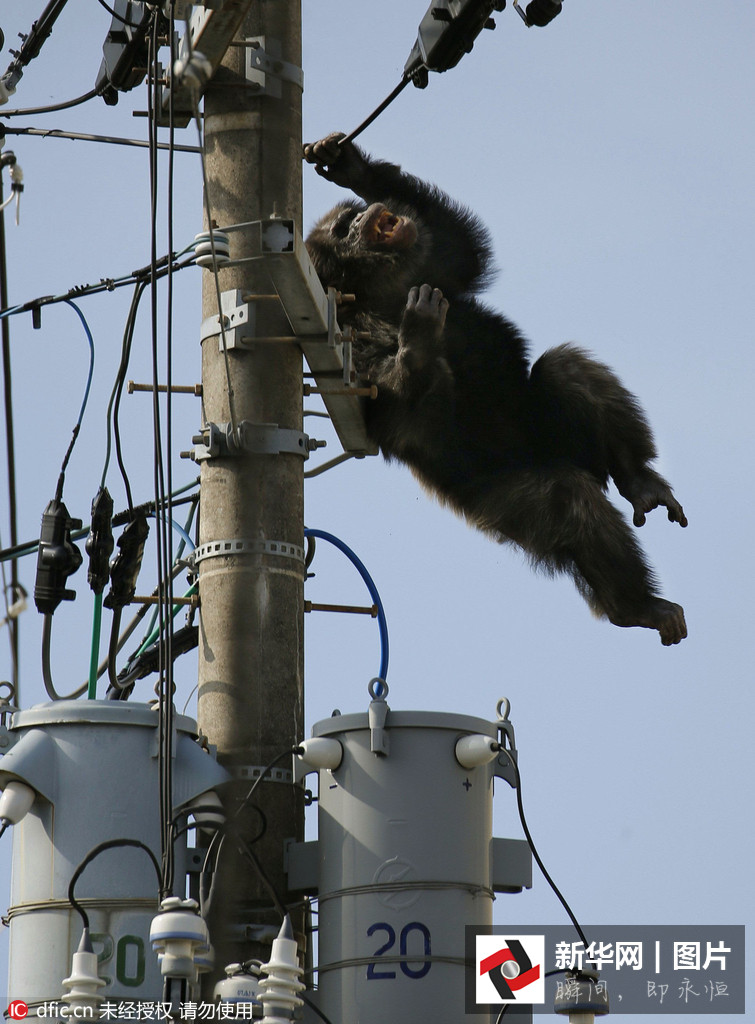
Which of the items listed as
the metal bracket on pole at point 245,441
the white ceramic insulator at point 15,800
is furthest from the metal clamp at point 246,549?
the white ceramic insulator at point 15,800

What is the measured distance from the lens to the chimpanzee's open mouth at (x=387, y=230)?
7.80m

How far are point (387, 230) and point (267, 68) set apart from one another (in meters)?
1.62

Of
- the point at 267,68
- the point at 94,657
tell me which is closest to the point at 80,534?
the point at 94,657

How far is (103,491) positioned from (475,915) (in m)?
2.11

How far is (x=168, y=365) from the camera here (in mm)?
5141

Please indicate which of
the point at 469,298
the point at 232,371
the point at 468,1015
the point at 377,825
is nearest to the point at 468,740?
the point at 377,825

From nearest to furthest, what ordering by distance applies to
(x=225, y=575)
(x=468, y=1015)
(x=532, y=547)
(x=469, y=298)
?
(x=468, y=1015), (x=225, y=575), (x=532, y=547), (x=469, y=298)

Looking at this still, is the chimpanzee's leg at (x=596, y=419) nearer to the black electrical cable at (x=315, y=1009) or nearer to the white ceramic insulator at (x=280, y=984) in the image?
the black electrical cable at (x=315, y=1009)

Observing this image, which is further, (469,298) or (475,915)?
(469,298)

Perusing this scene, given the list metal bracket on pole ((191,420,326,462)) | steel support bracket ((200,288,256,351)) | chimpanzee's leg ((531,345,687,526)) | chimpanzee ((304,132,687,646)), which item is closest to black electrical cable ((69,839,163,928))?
metal bracket on pole ((191,420,326,462))

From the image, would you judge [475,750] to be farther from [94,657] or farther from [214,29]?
[214,29]

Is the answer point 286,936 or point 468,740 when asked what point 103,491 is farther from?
point 286,936

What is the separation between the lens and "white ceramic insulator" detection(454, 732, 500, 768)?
5.27 metres

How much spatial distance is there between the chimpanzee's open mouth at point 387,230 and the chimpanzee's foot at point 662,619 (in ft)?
6.95
